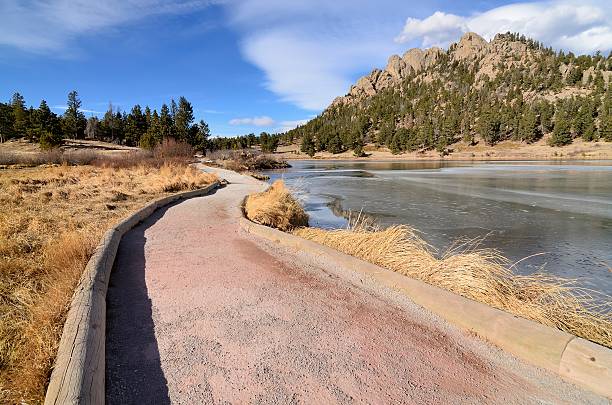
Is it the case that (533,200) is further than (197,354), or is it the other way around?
(533,200)

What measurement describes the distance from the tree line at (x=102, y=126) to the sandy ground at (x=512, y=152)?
34.2 m

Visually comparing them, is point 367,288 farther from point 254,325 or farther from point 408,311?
point 254,325

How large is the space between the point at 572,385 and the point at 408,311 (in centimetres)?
176

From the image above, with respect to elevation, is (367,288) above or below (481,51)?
below

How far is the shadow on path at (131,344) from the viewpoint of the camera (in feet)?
9.73

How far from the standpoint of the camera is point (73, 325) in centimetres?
360

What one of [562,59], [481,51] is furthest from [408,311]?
[481,51]

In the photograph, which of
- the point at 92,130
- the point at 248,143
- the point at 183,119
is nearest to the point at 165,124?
the point at 183,119

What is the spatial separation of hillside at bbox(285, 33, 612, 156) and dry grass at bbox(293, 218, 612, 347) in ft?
261

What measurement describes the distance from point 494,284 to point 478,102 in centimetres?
13080

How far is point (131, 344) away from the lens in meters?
3.70

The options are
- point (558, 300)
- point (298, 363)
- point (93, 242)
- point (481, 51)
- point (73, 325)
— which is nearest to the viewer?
point (298, 363)

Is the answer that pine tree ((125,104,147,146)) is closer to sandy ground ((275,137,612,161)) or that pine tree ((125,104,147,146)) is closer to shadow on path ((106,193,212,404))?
sandy ground ((275,137,612,161))

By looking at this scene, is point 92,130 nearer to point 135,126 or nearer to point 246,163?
point 135,126
